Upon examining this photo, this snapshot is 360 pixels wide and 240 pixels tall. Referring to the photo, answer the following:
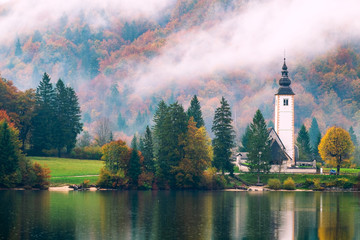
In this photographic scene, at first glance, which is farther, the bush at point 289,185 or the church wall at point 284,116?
the church wall at point 284,116

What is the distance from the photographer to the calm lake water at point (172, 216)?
60031mm

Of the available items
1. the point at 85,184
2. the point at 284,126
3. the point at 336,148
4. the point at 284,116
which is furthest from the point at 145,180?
the point at 284,116

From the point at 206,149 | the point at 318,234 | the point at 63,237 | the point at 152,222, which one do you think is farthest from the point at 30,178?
the point at 318,234

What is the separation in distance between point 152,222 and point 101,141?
10210 centimetres

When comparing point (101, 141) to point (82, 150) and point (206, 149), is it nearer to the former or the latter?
point (82, 150)

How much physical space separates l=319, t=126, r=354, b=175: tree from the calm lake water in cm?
3075

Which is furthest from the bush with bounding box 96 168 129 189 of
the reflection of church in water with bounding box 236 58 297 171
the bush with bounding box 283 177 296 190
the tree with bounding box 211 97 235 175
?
the reflection of church in water with bounding box 236 58 297 171

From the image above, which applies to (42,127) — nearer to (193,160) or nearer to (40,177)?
(40,177)

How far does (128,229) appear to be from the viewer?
62.1 metres

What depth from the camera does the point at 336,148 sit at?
12900 centimetres

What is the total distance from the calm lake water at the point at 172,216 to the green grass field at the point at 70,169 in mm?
11942

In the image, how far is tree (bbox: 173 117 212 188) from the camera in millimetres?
112500

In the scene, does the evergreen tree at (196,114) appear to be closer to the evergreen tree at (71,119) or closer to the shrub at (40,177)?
the evergreen tree at (71,119)

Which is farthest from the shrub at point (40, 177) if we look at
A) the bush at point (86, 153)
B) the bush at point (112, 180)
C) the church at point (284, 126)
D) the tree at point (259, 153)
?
the church at point (284, 126)
